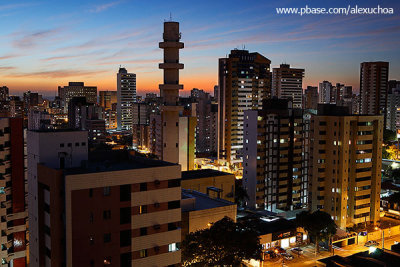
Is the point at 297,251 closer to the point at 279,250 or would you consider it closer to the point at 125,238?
the point at 279,250

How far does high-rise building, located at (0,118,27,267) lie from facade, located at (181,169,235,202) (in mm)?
16367

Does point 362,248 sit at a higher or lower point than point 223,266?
lower

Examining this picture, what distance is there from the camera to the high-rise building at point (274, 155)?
167 ft

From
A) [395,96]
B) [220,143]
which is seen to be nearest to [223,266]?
[220,143]

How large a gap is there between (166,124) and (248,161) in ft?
37.0

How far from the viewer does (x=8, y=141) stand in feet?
104

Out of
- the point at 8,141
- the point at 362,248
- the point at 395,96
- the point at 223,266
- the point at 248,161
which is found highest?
the point at 395,96

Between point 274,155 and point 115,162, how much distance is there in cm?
2924

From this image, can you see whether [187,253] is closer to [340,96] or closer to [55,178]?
[55,178]

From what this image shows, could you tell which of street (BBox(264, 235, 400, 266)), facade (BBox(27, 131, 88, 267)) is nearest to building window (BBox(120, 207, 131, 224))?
facade (BBox(27, 131, 88, 267))

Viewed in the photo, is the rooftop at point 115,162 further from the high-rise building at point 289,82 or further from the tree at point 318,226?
the high-rise building at point 289,82

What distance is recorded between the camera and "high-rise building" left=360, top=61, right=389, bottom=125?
121062mm

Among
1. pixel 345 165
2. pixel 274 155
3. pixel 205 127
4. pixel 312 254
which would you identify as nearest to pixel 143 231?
pixel 312 254

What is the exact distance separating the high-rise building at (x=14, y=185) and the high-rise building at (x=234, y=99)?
5353 cm
